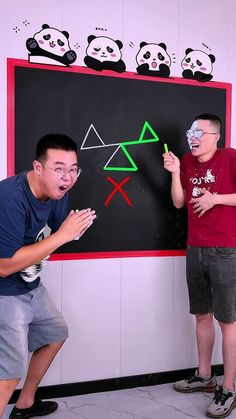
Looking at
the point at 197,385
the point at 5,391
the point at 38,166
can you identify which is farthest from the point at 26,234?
the point at 197,385

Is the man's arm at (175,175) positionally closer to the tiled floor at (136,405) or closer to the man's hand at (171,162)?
the man's hand at (171,162)

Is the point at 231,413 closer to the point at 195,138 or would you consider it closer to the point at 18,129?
the point at 195,138

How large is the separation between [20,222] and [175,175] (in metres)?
0.99

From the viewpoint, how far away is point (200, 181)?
7.23 feet

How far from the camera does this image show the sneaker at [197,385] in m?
2.30

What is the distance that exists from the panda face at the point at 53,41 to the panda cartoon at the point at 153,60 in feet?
1.36

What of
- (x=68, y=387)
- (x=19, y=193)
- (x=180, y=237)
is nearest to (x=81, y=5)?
(x=19, y=193)

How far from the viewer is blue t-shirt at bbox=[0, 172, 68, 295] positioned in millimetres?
1568

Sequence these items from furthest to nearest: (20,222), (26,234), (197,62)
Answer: (197,62) < (26,234) < (20,222)

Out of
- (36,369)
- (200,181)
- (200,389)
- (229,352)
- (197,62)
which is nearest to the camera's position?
(36,369)

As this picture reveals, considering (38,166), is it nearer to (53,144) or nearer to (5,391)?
(53,144)

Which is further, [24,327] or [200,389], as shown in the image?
[200,389]

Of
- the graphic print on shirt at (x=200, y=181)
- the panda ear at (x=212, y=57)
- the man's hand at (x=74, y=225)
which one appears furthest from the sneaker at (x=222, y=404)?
the panda ear at (x=212, y=57)

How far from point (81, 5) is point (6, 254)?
1.39 meters
